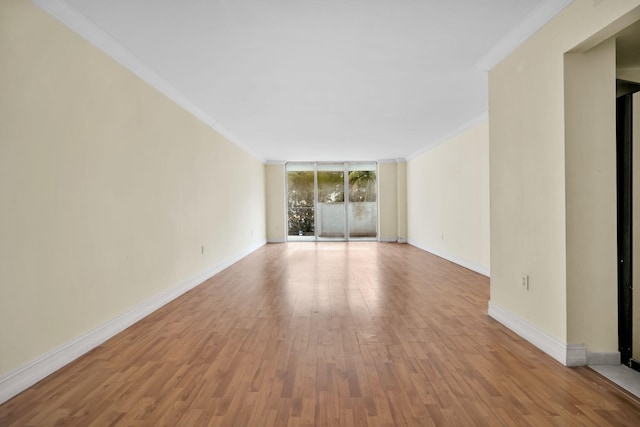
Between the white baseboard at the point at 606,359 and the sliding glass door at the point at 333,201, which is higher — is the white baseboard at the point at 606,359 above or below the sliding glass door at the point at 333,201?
below

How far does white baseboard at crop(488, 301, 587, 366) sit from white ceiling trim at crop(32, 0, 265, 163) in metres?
4.22

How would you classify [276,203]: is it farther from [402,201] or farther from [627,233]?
[627,233]

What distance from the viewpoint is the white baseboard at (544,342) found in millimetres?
2316

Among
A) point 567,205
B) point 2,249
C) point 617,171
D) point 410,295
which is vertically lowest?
point 410,295

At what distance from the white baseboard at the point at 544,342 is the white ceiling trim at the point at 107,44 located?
422 centimetres

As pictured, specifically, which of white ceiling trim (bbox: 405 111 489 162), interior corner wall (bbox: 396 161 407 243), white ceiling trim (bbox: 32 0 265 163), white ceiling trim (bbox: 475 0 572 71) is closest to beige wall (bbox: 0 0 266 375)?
white ceiling trim (bbox: 32 0 265 163)

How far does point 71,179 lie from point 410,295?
12.0 feet

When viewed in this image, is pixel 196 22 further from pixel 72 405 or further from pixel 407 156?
pixel 407 156

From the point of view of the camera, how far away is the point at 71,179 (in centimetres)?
251

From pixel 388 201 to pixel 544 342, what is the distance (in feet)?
26.9

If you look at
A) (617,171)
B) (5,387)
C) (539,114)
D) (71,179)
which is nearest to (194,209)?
(71,179)

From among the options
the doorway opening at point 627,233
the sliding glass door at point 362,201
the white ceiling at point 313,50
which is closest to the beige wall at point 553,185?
the doorway opening at point 627,233

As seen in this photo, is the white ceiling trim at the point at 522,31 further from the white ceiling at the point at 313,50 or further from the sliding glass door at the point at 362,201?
the sliding glass door at the point at 362,201

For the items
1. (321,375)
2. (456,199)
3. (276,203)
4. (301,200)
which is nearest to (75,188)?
(321,375)
